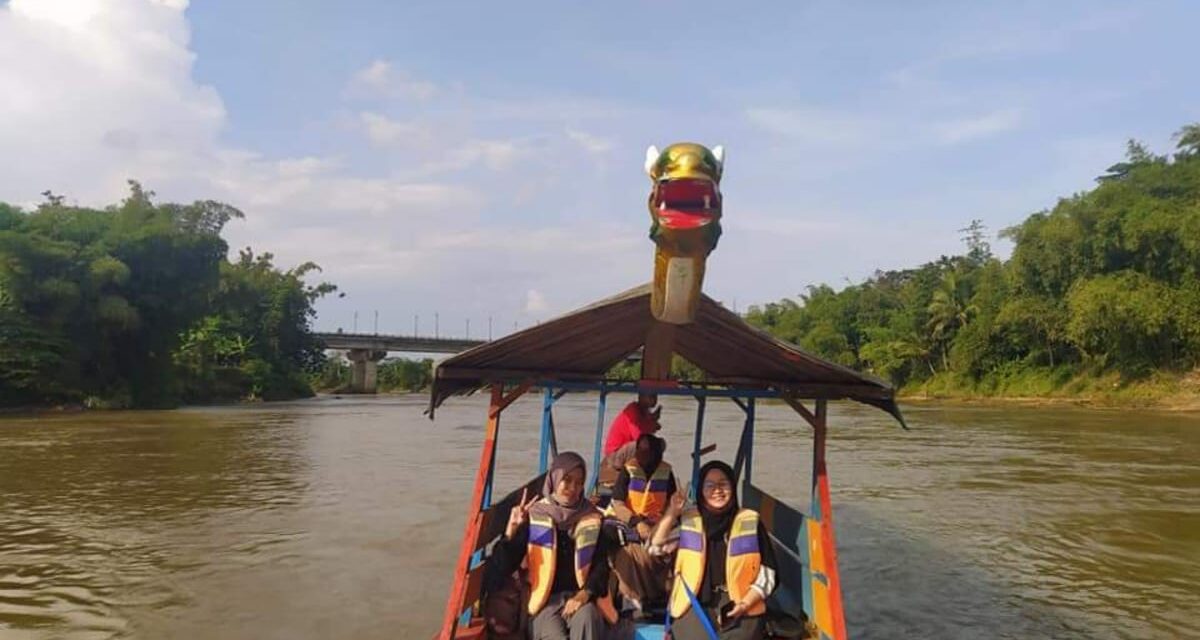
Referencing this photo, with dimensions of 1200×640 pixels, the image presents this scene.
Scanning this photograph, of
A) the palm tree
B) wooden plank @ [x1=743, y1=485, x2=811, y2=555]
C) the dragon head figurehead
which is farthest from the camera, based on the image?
the palm tree

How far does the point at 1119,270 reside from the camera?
3191 cm

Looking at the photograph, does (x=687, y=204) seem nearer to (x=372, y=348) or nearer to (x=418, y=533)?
(x=418, y=533)

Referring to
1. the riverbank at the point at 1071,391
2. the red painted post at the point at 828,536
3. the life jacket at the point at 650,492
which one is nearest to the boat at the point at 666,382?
the red painted post at the point at 828,536

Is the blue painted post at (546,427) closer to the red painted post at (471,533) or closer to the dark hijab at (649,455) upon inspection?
the dark hijab at (649,455)

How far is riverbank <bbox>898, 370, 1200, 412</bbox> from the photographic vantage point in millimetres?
29078

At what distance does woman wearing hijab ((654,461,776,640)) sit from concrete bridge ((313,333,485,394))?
5759 cm

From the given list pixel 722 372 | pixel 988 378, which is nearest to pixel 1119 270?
pixel 988 378

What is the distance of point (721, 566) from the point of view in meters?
3.84

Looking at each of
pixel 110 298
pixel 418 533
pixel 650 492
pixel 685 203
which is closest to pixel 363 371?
pixel 110 298

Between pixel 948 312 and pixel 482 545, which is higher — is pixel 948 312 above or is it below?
above

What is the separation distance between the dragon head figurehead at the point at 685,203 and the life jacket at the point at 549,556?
5.06 feet

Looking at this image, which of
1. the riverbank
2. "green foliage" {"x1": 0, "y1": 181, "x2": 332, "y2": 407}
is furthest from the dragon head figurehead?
the riverbank

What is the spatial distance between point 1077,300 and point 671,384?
105ft

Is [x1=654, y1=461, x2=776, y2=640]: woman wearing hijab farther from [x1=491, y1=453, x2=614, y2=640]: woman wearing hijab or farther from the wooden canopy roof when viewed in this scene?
the wooden canopy roof
